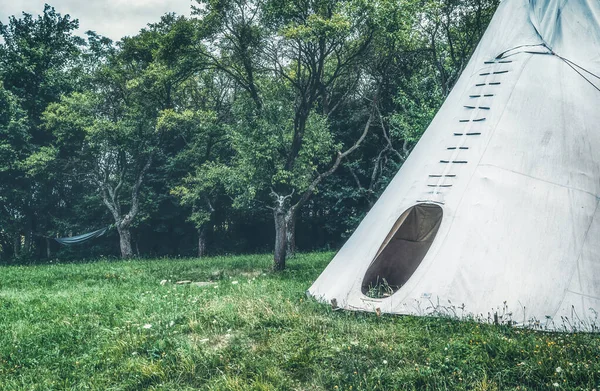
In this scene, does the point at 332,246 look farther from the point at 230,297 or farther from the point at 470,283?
the point at 470,283

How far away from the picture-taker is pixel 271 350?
215 inches

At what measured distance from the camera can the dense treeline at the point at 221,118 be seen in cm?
1413

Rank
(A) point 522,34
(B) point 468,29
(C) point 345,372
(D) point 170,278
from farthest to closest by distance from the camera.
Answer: (B) point 468,29
(D) point 170,278
(A) point 522,34
(C) point 345,372

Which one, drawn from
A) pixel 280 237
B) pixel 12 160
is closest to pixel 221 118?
pixel 12 160

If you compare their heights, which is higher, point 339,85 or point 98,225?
point 339,85

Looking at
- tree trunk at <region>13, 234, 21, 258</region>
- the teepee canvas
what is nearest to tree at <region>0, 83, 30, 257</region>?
tree trunk at <region>13, 234, 21, 258</region>

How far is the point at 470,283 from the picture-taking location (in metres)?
6.05

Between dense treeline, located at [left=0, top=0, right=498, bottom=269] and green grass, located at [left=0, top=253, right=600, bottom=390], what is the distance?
733cm

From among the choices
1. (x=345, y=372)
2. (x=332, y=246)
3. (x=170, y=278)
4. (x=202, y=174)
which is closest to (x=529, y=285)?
(x=345, y=372)

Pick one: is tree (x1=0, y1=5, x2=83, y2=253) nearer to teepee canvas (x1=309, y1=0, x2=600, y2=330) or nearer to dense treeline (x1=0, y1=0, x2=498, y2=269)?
dense treeline (x1=0, y1=0, x2=498, y2=269)

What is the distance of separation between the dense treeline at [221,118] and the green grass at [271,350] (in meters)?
7.33

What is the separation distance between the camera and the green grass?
14.8ft

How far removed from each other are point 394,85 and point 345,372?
728 inches

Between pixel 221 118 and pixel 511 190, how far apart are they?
1930cm
